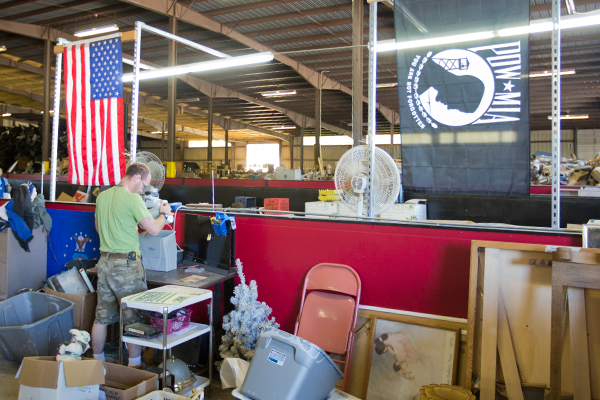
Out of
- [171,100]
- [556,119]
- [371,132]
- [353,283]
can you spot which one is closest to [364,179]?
[371,132]

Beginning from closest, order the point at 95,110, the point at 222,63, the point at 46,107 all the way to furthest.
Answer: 1. the point at 95,110
2. the point at 222,63
3. the point at 46,107

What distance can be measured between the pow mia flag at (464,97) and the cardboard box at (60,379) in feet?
8.17

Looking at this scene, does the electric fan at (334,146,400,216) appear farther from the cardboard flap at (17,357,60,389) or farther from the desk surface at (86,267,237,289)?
the cardboard flap at (17,357,60,389)

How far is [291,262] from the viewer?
11.3 feet

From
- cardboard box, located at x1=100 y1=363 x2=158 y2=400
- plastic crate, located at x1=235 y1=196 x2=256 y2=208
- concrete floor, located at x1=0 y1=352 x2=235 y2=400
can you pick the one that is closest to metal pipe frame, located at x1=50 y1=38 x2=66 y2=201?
concrete floor, located at x1=0 y1=352 x2=235 y2=400

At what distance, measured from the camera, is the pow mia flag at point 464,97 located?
2.83m

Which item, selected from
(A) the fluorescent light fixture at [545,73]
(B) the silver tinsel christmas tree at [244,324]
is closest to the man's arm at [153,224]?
(B) the silver tinsel christmas tree at [244,324]

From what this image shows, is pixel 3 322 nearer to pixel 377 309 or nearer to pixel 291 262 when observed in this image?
pixel 291 262

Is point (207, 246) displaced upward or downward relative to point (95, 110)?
downward

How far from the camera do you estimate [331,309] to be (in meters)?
3.04

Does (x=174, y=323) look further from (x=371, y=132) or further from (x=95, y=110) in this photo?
(x=95, y=110)

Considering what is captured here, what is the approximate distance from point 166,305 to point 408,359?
1586mm

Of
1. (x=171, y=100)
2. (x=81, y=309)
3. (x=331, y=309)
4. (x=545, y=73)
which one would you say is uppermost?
(x=545, y=73)

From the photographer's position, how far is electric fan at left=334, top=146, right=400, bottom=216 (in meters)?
3.36
